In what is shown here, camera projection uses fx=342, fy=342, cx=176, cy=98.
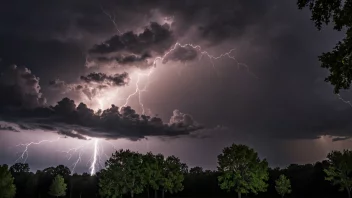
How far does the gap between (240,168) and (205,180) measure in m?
36.4

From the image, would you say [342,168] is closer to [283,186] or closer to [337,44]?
[283,186]

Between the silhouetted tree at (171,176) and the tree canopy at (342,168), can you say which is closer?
the tree canopy at (342,168)

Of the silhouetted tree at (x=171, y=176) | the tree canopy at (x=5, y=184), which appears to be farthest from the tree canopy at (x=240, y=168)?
the tree canopy at (x=5, y=184)

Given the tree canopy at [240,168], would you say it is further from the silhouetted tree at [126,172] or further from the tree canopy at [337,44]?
the tree canopy at [337,44]

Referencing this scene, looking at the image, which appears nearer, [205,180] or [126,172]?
[126,172]

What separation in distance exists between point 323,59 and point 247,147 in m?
46.8

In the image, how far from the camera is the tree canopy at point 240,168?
52.7 m

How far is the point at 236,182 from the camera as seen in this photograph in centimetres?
5294

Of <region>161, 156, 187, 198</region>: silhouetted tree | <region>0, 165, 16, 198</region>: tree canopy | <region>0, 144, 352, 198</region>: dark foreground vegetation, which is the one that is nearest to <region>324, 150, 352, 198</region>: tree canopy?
<region>0, 144, 352, 198</region>: dark foreground vegetation

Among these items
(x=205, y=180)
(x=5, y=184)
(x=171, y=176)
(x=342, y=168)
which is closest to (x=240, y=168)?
(x=342, y=168)

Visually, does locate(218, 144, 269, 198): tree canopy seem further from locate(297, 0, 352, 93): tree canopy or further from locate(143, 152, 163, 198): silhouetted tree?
locate(297, 0, 352, 93): tree canopy

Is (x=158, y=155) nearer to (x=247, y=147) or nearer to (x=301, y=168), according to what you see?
(x=247, y=147)

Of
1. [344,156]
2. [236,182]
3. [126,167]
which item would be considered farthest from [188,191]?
[344,156]

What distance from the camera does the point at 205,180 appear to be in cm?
8869
